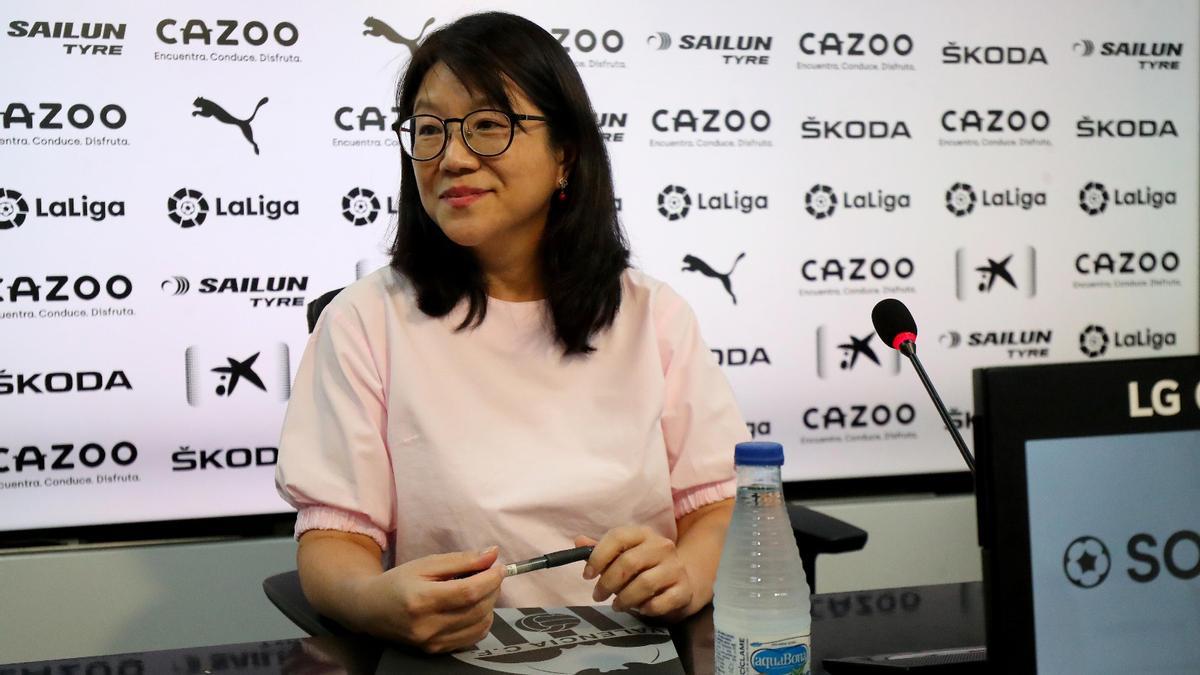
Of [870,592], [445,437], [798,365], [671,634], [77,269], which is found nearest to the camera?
[671,634]

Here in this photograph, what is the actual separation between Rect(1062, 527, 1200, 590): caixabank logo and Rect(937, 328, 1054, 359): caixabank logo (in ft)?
7.96

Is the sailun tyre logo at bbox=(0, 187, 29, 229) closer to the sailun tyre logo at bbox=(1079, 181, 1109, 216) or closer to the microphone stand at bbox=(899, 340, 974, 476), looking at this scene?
the microphone stand at bbox=(899, 340, 974, 476)

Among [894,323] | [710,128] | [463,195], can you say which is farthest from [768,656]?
[710,128]

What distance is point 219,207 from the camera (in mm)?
2715

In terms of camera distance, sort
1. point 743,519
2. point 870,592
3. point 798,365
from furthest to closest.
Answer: point 798,365 < point 870,592 < point 743,519

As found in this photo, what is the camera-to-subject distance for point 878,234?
310 cm

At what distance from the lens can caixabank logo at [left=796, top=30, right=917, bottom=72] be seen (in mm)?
3055

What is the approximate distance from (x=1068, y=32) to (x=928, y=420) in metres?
1.24

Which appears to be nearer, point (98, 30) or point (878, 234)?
point (98, 30)

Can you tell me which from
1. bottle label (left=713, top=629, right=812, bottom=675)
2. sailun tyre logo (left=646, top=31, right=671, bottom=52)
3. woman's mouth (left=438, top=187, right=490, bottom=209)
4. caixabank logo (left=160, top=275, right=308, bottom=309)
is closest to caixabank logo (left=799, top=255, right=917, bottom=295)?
sailun tyre logo (left=646, top=31, right=671, bottom=52)

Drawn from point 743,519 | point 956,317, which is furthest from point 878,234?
point 743,519

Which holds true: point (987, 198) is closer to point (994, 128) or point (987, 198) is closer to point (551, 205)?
point (994, 128)

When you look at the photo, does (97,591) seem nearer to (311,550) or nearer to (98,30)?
(98,30)

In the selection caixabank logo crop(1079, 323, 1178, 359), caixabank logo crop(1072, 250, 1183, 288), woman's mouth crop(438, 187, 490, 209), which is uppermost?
woman's mouth crop(438, 187, 490, 209)
